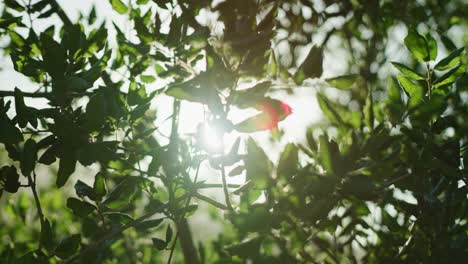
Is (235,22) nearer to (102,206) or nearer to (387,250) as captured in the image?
(102,206)

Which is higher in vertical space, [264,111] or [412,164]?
[264,111]

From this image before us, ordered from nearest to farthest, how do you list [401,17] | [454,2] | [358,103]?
[401,17] < [358,103] < [454,2]

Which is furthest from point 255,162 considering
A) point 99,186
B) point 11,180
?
point 11,180

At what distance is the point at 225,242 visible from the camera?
262cm

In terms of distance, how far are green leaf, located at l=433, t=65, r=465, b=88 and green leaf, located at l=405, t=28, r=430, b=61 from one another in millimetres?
68

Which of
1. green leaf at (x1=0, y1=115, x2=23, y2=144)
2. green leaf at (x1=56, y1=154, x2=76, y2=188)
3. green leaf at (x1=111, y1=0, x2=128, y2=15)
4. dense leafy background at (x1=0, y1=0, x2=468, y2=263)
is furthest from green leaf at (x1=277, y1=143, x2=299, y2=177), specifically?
green leaf at (x1=111, y1=0, x2=128, y2=15)

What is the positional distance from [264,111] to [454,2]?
304 centimetres

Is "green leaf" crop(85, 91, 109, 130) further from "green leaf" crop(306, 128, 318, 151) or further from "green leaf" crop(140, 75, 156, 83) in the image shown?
"green leaf" crop(140, 75, 156, 83)

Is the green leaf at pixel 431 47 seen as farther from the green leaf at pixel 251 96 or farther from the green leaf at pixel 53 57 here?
the green leaf at pixel 53 57

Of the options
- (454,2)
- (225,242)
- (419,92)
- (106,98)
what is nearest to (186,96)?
(106,98)

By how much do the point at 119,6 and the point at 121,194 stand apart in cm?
85

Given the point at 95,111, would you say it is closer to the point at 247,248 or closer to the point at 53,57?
the point at 53,57

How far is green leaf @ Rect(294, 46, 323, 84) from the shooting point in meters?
1.07

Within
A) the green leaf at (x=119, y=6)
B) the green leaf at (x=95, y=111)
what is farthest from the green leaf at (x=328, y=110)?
the green leaf at (x=119, y=6)
